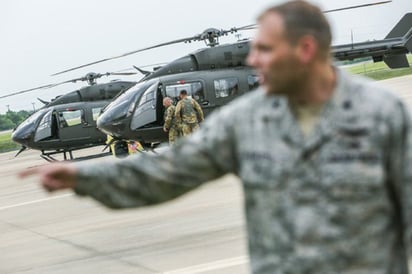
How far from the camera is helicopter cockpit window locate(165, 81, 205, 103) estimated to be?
20703mm

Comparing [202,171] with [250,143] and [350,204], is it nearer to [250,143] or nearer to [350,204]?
[250,143]

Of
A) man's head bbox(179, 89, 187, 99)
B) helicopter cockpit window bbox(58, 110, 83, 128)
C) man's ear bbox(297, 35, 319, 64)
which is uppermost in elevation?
man's ear bbox(297, 35, 319, 64)

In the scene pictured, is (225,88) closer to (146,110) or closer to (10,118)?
(146,110)

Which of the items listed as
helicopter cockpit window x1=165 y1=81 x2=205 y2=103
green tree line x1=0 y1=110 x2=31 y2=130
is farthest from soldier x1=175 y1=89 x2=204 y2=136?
green tree line x1=0 y1=110 x2=31 y2=130

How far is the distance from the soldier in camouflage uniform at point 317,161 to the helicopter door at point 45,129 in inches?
1005

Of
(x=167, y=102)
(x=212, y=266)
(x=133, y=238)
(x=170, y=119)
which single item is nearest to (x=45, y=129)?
(x=167, y=102)

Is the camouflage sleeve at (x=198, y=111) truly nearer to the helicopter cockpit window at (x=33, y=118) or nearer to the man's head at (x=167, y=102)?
the man's head at (x=167, y=102)

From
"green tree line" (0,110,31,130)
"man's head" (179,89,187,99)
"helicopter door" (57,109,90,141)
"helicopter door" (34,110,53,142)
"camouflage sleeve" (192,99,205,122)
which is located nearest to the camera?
"camouflage sleeve" (192,99,205,122)

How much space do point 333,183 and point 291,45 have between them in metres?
0.38

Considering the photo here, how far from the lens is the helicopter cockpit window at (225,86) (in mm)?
21150

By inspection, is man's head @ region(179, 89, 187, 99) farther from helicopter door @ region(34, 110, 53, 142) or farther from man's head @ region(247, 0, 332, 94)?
man's head @ region(247, 0, 332, 94)

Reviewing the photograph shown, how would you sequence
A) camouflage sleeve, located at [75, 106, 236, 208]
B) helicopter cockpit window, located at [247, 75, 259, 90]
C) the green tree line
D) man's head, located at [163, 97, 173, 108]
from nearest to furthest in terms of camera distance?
camouflage sleeve, located at [75, 106, 236, 208]
man's head, located at [163, 97, 173, 108]
helicopter cockpit window, located at [247, 75, 259, 90]
the green tree line

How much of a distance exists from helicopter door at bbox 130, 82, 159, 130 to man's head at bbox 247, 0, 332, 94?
18357 mm

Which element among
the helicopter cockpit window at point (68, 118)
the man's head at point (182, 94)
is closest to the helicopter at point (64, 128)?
the helicopter cockpit window at point (68, 118)
